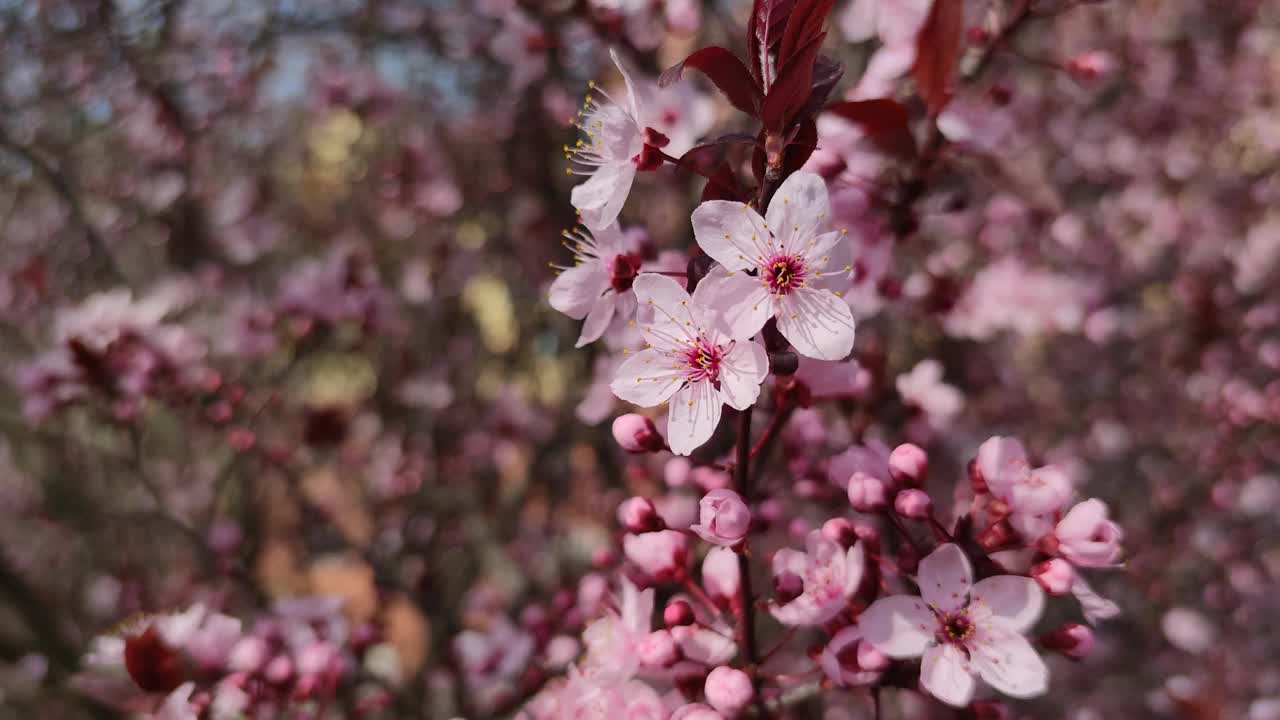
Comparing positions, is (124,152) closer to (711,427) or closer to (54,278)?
(54,278)

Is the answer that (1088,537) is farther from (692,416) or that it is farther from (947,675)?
(692,416)

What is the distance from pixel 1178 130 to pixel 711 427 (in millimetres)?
4334

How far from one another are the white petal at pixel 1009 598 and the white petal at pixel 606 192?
718mm

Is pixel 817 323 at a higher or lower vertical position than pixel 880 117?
lower

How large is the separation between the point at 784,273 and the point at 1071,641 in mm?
701

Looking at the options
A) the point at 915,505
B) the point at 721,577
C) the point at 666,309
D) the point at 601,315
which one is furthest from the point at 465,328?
Result: the point at 915,505

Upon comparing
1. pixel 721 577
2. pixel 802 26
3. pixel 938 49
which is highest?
pixel 802 26

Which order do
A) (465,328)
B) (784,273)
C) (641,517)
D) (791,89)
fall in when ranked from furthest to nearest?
1. (465,328)
2. (641,517)
3. (784,273)
4. (791,89)

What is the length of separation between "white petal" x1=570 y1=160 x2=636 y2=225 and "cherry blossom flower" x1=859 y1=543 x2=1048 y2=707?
632 millimetres

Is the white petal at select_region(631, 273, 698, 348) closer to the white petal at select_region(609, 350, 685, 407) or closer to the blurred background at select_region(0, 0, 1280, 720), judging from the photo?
the white petal at select_region(609, 350, 685, 407)

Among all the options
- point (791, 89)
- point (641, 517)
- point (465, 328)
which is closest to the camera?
point (791, 89)

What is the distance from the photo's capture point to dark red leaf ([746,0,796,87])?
0.97 meters

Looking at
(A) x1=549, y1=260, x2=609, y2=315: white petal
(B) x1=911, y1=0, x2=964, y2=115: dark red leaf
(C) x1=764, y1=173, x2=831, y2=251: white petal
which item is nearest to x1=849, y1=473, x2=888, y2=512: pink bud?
(C) x1=764, y1=173, x2=831, y2=251: white petal

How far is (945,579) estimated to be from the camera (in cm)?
103
